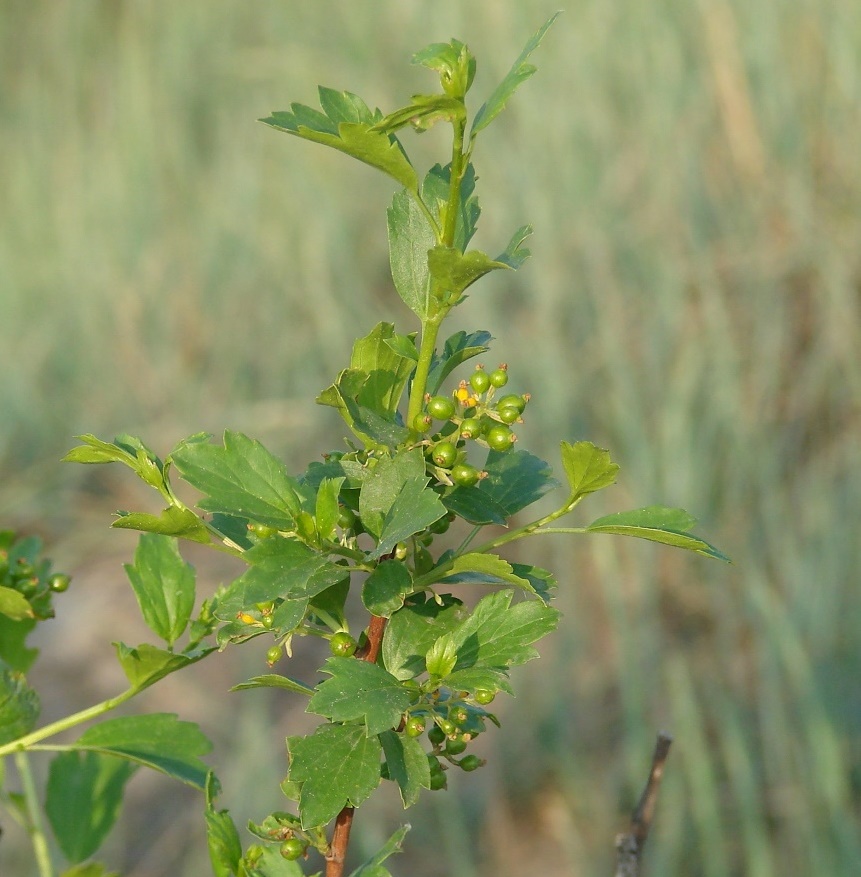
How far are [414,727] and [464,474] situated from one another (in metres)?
0.10

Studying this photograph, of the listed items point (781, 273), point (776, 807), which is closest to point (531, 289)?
point (781, 273)

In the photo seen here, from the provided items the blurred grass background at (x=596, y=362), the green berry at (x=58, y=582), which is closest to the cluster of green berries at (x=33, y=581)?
the green berry at (x=58, y=582)

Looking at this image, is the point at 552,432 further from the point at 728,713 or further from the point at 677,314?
the point at 728,713

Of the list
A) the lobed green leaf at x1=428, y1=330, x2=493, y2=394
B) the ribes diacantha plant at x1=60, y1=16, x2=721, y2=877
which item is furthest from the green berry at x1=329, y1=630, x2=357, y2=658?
the lobed green leaf at x1=428, y1=330, x2=493, y2=394

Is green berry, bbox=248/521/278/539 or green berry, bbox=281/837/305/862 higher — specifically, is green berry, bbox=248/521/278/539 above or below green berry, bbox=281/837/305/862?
above

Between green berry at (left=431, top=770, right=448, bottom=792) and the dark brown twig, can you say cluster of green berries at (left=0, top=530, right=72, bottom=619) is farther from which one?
the dark brown twig

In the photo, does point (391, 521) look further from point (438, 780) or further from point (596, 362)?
point (596, 362)

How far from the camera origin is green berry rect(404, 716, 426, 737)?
0.41 metres

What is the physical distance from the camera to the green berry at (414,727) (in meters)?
0.41

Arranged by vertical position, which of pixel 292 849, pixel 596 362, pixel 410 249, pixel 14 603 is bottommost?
pixel 292 849

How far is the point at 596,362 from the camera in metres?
2.66

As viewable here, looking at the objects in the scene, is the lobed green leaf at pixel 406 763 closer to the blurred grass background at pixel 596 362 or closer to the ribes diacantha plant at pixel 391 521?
the ribes diacantha plant at pixel 391 521

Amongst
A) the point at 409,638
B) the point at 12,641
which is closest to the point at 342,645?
the point at 409,638

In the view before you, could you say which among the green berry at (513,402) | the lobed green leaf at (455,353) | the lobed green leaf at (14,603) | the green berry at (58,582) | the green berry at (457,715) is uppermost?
the lobed green leaf at (455,353)
